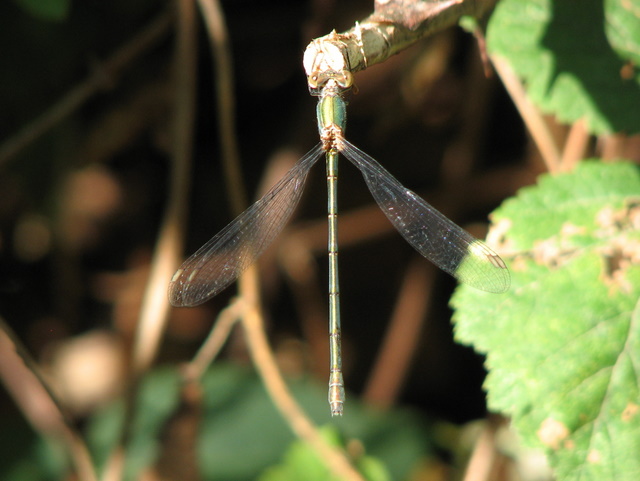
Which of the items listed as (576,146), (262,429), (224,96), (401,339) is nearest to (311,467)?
(262,429)

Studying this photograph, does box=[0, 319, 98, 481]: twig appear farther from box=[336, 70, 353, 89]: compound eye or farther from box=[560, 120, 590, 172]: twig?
box=[560, 120, 590, 172]: twig

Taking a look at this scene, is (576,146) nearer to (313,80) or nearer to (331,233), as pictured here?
(331,233)

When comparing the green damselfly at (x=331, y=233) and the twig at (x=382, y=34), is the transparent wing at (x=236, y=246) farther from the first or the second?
the twig at (x=382, y=34)

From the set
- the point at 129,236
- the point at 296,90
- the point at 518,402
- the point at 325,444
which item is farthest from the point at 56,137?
the point at 518,402

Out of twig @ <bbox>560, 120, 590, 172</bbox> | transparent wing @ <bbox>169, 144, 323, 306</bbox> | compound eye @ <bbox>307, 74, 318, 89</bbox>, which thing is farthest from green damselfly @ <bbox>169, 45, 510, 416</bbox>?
twig @ <bbox>560, 120, 590, 172</bbox>

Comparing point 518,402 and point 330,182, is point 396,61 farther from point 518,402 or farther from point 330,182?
point 518,402
